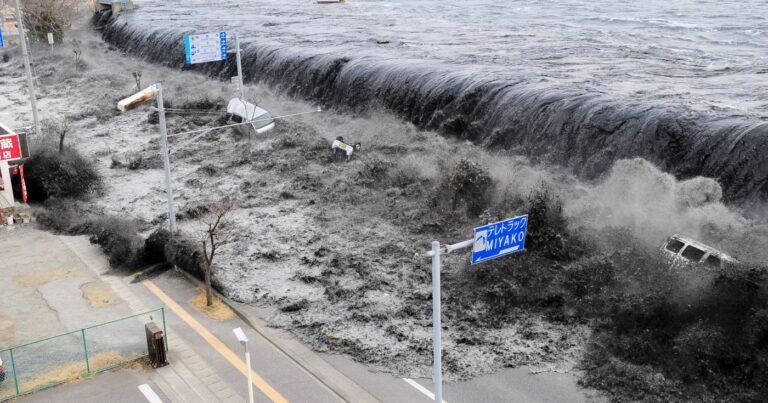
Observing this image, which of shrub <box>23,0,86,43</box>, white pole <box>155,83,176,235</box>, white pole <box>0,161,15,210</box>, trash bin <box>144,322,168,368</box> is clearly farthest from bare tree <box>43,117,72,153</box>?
shrub <box>23,0,86,43</box>

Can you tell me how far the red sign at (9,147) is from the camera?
93.6 ft

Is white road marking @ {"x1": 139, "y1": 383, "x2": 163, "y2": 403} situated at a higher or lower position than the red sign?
lower

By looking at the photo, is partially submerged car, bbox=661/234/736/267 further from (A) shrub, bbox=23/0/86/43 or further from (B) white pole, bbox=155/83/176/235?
(A) shrub, bbox=23/0/86/43

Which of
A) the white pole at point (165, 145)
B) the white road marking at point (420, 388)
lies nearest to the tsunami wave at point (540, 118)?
the white road marking at point (420, 388)

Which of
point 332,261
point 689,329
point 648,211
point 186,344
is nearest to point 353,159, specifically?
point 332,261

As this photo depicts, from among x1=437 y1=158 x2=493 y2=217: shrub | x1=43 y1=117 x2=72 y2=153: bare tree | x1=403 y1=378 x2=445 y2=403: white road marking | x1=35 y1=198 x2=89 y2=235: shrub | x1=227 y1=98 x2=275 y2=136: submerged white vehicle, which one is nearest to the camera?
x1=403 y1=378 x2=445 y2=403: white road marking

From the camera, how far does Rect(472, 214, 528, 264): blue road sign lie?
12383mm

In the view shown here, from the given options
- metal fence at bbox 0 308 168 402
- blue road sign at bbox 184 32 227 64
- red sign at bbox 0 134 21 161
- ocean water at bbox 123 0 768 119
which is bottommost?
metal fence at bbox 0 308 168 402

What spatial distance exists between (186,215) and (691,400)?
2066cm

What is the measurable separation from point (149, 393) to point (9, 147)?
52.0 feet

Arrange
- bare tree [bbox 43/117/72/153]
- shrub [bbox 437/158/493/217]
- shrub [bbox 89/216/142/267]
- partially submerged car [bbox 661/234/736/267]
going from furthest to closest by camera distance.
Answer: bare tree [bbox 43/117/72/153]
shrub [bbox 437/158/493/217]
shrub [bbox 89/216/142/267]
partially submerged car [bbox 661/234/736/267]

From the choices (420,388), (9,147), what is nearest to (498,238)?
(420,388)

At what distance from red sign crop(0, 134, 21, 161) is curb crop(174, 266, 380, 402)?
1304 centimetres

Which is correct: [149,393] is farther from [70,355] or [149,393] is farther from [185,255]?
[185,255]
